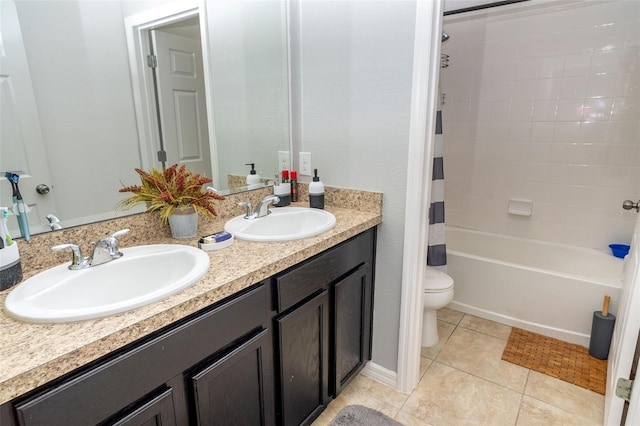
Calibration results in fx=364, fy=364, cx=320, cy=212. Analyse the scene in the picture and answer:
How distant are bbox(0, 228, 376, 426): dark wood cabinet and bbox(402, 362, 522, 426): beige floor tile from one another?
0.35 metres

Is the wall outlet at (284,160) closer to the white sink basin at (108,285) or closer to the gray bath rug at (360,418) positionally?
the white sink basin at (108,285)

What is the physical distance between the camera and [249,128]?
1.77 m

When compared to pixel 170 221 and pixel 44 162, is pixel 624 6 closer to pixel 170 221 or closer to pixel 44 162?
pixel 170 221

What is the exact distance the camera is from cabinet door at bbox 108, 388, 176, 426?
778mm

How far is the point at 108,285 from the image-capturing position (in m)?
1.04

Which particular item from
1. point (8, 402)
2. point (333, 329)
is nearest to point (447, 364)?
point (333, 329)

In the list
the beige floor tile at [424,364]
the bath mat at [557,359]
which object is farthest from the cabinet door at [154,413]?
the bath mat at [557,359]

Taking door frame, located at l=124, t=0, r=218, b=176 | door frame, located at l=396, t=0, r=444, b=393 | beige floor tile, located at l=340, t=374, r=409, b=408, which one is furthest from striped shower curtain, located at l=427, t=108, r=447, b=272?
door frame, located at l=124, t=0, r=218, b=176

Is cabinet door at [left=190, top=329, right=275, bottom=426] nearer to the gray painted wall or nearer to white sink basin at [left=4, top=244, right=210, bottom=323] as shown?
white sink basin at [left=4, top=244, right=210, bottom=323]

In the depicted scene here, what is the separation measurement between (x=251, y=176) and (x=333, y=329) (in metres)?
0.81

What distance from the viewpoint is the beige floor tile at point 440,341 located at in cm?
204

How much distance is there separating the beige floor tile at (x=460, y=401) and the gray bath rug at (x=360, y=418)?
0.12 meters

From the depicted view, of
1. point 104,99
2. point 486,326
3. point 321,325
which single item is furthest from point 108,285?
point 486,326

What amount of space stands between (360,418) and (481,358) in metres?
0.83
